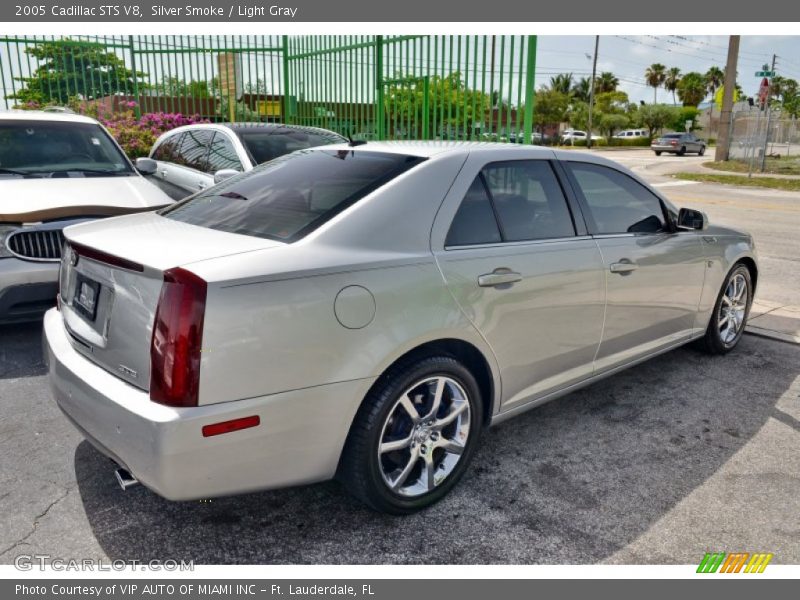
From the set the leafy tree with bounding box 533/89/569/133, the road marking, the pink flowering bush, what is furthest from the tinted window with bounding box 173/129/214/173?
the leafy tree with bounding box 533/89/569/133

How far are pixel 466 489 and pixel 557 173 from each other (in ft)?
5.78

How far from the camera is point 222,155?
7082 millimetres

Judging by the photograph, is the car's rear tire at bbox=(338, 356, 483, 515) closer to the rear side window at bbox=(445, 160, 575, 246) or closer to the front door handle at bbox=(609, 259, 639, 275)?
the rear side window at bbox=(445, 160, 575, 246)

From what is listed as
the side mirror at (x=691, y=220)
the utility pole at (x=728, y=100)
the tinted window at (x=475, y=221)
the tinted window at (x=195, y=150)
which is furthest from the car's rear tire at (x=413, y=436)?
the utility pole at (x=728, y=100)

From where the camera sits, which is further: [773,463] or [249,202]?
[773,463]

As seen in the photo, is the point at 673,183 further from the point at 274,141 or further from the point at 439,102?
the point at 274,141

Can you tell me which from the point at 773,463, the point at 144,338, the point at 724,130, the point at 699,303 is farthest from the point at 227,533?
the point at 724,130

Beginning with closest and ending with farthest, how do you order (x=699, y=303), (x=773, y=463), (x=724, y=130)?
(x=773, y=463) → (x=699, y=303) → (x=724, y=130)

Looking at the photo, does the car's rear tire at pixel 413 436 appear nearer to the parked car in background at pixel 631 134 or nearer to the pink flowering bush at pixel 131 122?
the pink flowering bush at pixel 131 122

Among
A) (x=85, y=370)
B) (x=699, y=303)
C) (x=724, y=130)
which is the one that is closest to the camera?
(x=85, y=370)

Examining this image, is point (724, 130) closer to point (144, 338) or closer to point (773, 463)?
point (773, 463)

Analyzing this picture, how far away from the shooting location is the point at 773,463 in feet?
11.5

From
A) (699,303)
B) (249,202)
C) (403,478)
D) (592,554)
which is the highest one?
(249,202)

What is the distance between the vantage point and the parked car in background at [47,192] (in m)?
4.66
